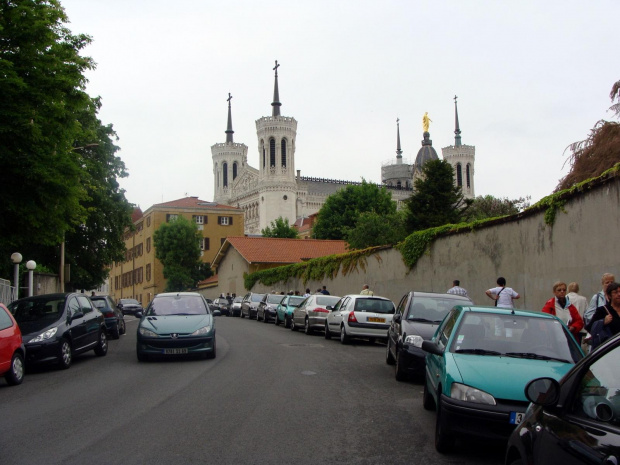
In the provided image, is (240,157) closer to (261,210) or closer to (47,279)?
(261,210)

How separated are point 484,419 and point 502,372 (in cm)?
63

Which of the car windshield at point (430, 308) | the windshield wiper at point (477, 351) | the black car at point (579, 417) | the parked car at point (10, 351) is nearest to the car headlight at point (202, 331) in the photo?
the parked car at point (10, 351)

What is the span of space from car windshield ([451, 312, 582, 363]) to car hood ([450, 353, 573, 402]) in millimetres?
186

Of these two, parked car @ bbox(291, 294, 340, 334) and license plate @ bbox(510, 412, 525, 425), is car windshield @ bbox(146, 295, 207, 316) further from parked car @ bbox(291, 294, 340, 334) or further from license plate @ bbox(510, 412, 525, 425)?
license plate @ bbox(510, 412, 525, 425)

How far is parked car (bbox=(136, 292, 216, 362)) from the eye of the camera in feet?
48.4

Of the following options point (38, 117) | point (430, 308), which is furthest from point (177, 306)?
point (430, 308)

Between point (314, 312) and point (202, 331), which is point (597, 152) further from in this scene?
point (202, 331)

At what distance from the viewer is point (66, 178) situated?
17.3 m

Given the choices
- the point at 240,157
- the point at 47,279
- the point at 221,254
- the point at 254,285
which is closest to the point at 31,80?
the point at 47,279

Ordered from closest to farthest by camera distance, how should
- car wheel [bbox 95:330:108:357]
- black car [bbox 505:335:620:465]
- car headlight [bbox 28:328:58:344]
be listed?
black car [bbox 505:335:620:465], car headlight [bbox 28:328:58:344], car wheel [bbox 95:330:108:357]

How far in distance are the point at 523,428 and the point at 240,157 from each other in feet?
424

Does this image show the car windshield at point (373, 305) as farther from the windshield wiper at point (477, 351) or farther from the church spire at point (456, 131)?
the church spire at point (456, 131)

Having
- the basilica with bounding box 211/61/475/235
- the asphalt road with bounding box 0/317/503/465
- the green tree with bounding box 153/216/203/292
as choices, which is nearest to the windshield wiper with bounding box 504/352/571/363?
the asphalt road with bounding box 0/317/503/465

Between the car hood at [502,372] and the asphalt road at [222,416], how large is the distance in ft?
2.45
